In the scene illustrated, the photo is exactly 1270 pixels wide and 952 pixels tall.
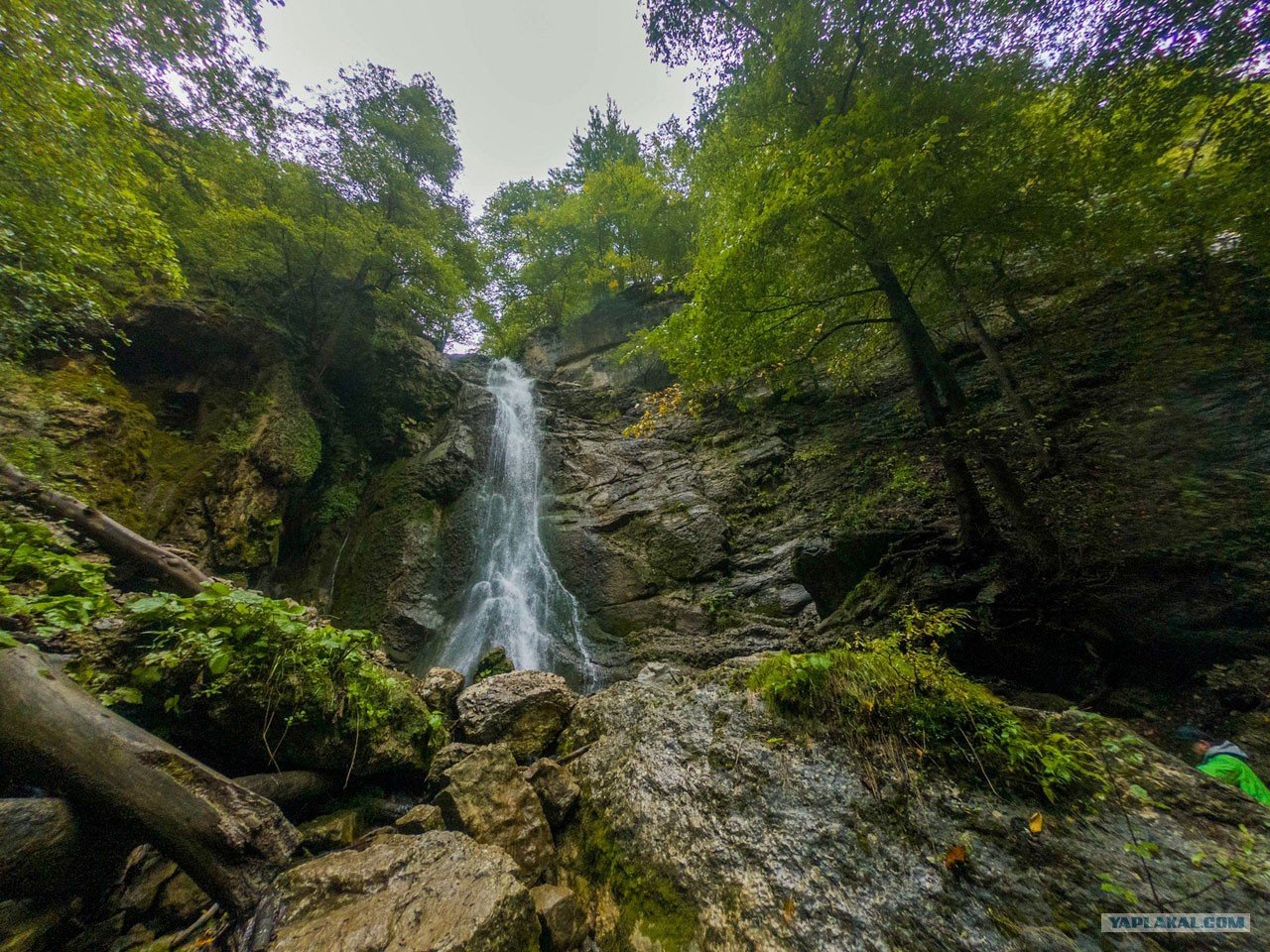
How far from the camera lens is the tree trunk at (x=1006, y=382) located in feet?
19.9

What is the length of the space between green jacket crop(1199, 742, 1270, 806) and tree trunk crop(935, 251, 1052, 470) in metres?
3.63

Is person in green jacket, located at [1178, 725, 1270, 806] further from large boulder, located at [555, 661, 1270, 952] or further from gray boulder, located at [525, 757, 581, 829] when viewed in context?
gray boulder, located at [525, 757, 581, 829]

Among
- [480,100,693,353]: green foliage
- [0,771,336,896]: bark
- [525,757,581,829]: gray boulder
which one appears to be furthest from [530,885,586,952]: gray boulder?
[480,100,693,353]: green foliage

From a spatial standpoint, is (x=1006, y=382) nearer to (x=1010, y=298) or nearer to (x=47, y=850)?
(x=1010, y=298)

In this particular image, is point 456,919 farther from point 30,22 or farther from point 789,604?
point 30,22

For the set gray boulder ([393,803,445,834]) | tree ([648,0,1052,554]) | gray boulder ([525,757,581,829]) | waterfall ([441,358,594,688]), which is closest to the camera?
gray boulder ([393,803,445,834])

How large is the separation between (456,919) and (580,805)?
1233 millimetres

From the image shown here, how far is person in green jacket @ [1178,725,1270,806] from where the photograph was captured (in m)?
2.92

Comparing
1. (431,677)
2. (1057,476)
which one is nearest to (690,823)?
(431,677)

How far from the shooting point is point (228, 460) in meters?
10.1

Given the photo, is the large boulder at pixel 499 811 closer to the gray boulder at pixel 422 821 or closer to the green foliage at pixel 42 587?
the gray boulder at pixel 422 821

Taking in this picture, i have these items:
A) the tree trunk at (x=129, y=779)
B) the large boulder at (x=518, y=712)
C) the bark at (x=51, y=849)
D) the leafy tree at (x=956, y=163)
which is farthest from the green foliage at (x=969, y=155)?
the bark at (x=51, y=849)

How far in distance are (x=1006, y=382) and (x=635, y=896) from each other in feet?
27.6

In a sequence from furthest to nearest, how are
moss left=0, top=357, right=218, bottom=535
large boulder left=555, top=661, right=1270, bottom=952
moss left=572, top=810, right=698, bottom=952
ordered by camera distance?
moss left=0, top=357, right=218, bottom=535, moss left=572, top=810, right=698, bottom=952, large boulder left=555, top=661, right=1270, bottom=952
